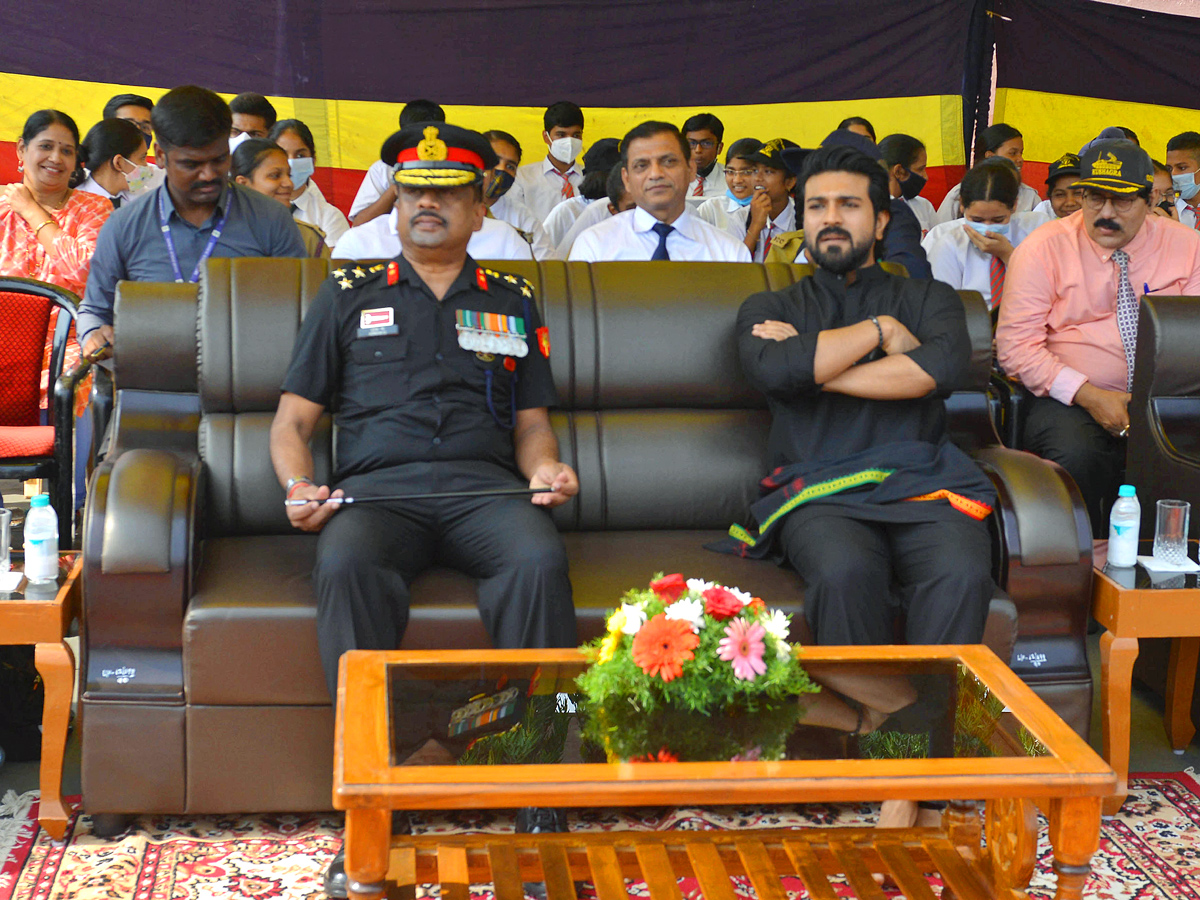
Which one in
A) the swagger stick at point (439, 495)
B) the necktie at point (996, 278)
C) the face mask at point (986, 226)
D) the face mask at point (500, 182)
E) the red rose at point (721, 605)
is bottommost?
the red rose at point (721, 605)

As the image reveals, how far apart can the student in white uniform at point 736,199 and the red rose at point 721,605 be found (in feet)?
10.8

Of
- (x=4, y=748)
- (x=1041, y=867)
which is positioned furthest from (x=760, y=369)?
(x=4, y=748)

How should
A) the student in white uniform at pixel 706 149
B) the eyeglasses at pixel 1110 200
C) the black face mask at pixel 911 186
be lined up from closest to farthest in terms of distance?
1. the eyeglasses at pixel 1110 200
2. the black face mask at pixel 911 186
3. the student in white uniform at pixel 706 149

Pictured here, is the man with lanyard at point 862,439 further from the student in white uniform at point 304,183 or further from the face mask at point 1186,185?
the face mask at point 1186,185

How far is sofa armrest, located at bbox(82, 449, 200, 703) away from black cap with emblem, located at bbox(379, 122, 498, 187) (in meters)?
0.91

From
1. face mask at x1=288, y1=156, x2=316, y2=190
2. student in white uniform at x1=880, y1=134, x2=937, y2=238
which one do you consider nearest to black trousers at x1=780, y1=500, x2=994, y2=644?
student in white uniform at x1=880, y1=134, x2=937, y2=238

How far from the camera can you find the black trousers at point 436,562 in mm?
2295

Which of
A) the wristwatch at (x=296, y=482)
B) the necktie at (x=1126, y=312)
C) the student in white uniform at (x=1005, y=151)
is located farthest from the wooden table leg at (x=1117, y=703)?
the student in white uniform at (x=1005, y=151)

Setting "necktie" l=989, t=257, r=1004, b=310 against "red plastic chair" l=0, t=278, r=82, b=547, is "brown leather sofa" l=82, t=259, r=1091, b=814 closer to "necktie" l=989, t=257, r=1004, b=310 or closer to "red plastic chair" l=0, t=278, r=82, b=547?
"red plastic chair" l=0, t=278, r=82, b=547

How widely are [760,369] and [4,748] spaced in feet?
6.15

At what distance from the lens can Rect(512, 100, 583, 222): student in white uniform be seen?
6.32 meters

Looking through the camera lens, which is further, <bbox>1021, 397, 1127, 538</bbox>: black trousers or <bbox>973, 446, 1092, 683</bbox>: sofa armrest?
<bbox>1021, 397, 1127, 538</bbox>: black trousers

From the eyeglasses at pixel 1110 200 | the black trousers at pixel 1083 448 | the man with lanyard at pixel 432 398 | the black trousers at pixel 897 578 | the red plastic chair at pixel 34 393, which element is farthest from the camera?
the eyeglasses at pixel 1110 200

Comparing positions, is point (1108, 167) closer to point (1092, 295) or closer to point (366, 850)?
point (1092, 295)
